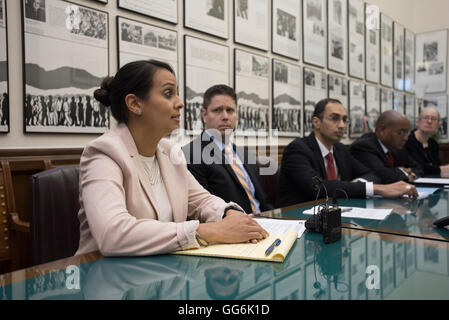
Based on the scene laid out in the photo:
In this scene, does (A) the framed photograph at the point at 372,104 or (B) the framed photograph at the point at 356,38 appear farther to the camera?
(A) the framed photograph at the point at 372,104

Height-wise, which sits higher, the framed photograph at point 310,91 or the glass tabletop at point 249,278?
the framed photograph at point 310,91

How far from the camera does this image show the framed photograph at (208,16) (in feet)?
10.9

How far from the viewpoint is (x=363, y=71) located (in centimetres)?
622

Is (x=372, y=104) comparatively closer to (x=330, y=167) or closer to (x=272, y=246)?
(x=330, y=167)

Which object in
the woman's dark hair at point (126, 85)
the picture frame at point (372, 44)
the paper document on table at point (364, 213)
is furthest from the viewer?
the picture frame at point (372, 44)

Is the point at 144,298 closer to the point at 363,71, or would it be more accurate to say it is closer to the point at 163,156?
the point at 163,156

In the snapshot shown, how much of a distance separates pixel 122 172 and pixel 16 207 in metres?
1.27

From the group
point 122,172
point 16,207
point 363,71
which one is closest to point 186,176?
point 122,172

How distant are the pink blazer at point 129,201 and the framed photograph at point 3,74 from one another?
0.97 meters

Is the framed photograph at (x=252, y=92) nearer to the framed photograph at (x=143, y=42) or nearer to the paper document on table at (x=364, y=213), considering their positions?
the framed photograph at (x=143, y=42)

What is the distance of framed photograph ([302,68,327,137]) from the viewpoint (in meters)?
4.87

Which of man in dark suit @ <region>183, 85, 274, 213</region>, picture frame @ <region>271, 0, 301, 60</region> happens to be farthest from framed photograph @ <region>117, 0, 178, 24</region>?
picture frame @ <region>271, 0, 301, 60</region>

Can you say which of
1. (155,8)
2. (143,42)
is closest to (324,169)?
(143,42)

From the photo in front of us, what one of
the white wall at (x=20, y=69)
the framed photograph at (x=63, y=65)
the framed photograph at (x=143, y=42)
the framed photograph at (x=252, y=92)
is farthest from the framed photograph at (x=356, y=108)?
the framed photograph at (x=63, y=65)
